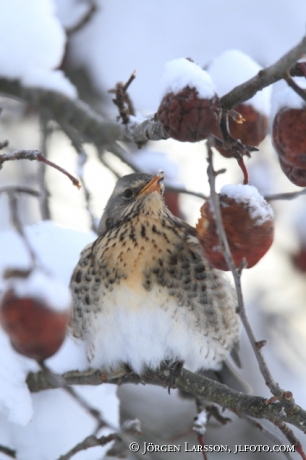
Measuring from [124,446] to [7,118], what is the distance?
6.80ft

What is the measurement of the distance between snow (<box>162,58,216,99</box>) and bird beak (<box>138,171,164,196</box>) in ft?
3.66

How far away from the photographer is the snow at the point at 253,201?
1690 millimetres

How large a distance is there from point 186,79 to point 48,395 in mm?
1628

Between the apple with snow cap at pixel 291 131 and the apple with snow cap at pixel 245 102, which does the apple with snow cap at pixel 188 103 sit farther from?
the apple with snow cap at pixel 245 102

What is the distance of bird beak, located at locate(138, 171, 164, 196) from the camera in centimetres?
272

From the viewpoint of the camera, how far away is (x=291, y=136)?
1.51 metres

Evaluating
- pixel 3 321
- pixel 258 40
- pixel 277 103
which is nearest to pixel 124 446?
pixel 3 321

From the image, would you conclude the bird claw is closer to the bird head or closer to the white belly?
the white belly

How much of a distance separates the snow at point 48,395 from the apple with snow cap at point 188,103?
0.91 m

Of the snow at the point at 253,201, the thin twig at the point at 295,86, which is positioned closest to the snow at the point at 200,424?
the snow at the point at 253,201

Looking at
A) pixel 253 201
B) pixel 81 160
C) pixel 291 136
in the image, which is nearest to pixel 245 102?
pixel 253 201

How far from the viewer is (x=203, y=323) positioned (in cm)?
280

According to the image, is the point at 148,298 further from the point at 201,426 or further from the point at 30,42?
the point at 30,42

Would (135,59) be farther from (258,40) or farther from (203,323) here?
(203,323)
